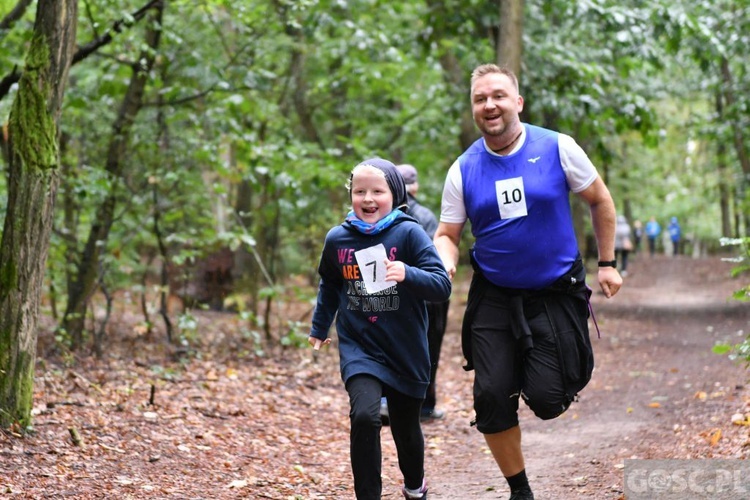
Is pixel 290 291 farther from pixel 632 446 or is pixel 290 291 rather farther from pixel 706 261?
pixel 706 261

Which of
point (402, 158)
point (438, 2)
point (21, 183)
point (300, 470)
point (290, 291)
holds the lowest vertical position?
point (300, 470)

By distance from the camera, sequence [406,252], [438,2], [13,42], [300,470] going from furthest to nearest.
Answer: [438,2], [13,42], [300,470], [406,252]

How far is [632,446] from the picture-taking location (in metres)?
6.71

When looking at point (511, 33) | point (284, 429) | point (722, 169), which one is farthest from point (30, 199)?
point (722, 169)

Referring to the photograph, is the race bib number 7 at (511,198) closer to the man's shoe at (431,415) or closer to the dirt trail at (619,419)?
the dirt trail at (619,419)

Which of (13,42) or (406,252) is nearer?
(406,252)

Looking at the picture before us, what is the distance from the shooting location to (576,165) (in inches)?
177

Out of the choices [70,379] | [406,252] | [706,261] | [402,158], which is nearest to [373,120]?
[402,158]

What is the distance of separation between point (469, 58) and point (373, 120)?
5100mm

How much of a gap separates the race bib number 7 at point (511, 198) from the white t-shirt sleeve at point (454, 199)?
0.88 ft

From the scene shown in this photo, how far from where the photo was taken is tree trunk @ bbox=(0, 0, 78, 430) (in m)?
5.79

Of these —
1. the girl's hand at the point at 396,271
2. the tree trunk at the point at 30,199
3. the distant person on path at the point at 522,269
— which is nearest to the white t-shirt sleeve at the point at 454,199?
the distant person on path at the point at 522,269

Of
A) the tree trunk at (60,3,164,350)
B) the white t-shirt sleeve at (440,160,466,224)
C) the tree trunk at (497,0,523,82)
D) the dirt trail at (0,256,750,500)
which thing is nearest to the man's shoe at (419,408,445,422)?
the dirt trail at (0,256,750,500)

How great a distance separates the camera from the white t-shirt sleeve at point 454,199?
472cm
